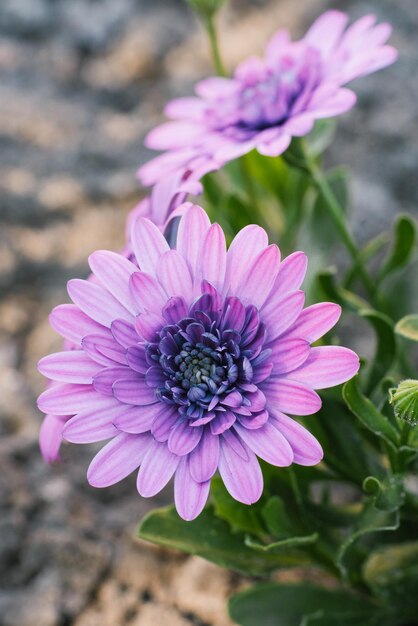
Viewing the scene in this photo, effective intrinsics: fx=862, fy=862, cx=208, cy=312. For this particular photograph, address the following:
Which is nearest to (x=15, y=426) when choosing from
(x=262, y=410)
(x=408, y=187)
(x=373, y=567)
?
(x=373, y=567)

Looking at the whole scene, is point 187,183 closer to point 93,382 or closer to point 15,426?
point 93,382

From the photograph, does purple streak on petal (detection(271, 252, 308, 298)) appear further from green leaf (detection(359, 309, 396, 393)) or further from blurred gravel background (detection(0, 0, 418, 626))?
blurred gravel background (detection(0, 0, 418, 626))

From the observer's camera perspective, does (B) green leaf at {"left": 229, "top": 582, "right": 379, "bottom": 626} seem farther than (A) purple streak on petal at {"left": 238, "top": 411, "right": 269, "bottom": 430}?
Yes

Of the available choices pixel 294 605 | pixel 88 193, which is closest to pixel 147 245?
pixel 294 605

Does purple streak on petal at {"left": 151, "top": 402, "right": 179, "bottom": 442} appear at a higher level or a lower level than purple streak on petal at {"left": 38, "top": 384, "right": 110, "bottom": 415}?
lower

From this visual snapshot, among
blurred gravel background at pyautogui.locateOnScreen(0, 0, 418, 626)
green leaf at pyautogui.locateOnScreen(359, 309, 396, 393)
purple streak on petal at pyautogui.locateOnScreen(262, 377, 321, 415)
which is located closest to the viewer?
purple streak on petal at pyautogui.locateOnScreen(262, 377, 321, 415)

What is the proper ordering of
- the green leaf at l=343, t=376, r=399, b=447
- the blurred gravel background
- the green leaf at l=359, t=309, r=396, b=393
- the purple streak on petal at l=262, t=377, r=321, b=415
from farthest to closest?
the blurred gravel background, the green leaf at l=359, t=309, r=396, b=393, the green leaf at l=343, t=376, r=399, b=447, the purple streak on petal at l=262, t=377, r=321, b=415

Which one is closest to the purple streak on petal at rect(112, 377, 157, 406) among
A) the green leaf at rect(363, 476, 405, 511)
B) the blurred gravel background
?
A: the green leaf at rect(363, 476, 405, 511)
